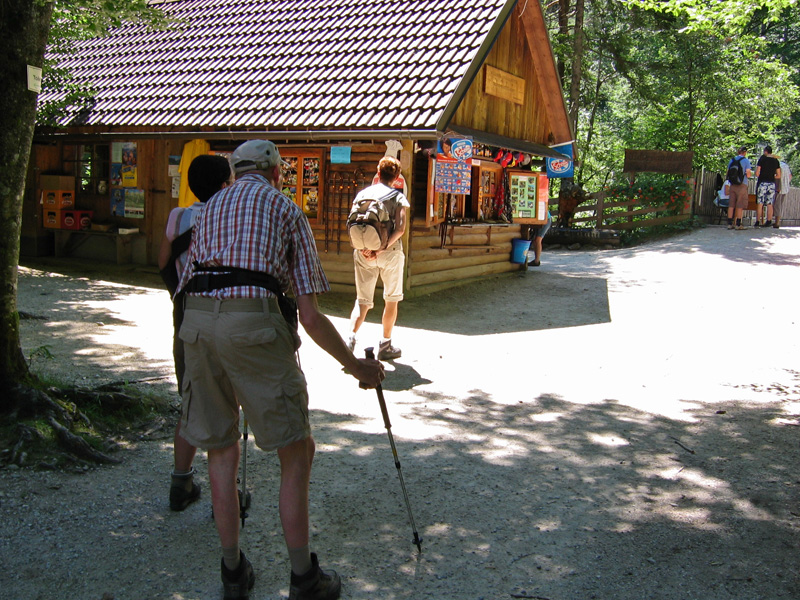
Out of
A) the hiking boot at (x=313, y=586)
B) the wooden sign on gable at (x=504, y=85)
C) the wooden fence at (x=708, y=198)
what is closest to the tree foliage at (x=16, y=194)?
the hiking boot at (x=313, y=586)

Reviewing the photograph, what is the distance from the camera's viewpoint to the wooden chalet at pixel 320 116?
1127 centimetres

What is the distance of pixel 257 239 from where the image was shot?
2.94 meters

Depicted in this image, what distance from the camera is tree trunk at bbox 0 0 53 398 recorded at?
Answer: 15.0 ft

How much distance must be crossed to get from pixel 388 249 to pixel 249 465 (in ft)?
11.3

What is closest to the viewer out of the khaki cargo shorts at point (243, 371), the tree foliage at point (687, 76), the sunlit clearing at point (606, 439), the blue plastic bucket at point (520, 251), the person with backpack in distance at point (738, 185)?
the khaki cargo shorts at point (243, 371)

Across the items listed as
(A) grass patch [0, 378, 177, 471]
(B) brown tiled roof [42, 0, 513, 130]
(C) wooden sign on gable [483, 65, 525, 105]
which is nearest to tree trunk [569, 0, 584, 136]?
(C) wooden sign on gable [483, 65, 525, 105]

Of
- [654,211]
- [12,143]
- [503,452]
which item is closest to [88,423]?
[12,143]

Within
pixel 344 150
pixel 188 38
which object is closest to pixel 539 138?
pixel 344 150

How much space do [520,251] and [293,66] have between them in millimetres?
Answer: 5518

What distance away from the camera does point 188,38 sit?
15.1 meters

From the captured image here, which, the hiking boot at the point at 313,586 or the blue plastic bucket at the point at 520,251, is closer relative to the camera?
the hiking boot at the point at 313,586

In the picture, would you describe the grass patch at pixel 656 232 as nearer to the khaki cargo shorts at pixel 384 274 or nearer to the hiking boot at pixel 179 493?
the khaki cargo shorts at pixel 384 274

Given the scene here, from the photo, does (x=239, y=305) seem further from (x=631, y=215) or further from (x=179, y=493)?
(x=631, y=215)

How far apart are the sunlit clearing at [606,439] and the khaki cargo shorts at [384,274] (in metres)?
2.79
